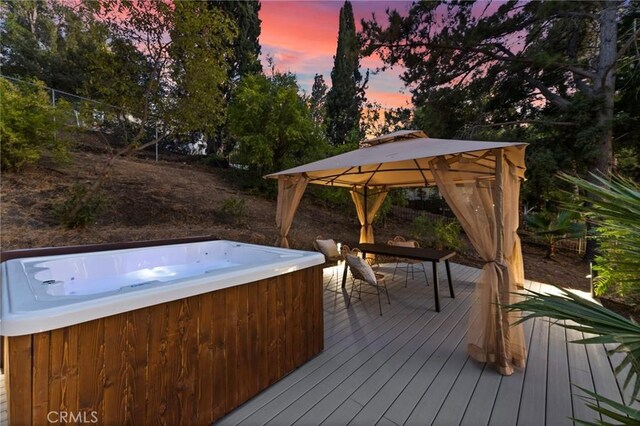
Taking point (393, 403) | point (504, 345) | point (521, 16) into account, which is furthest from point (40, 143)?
point (521, 16)

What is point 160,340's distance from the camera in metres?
1.71

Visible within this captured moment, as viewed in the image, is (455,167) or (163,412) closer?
(163,412)

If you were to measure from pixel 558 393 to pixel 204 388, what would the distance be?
2.57 m

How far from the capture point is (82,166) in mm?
7566

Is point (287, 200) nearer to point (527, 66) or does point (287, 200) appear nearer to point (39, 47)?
point (527, 66)

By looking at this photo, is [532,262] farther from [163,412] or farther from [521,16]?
[163,412]

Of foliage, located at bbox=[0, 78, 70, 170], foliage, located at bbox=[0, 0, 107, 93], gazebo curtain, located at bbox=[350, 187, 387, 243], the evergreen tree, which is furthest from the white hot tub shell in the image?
foliage, located at bbox=[0, 0, 107, 93]

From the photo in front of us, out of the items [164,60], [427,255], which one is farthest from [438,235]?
[164,60]

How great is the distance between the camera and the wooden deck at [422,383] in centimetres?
191

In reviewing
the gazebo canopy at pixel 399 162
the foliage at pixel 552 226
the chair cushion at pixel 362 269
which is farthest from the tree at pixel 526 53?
the chair cushion at pixel 362 269

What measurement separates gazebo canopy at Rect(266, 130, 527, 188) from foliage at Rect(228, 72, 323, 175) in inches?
158

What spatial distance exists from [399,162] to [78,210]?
5874 millimetres

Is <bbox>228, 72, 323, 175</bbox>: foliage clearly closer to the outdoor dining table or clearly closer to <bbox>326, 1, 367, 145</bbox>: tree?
<bbox>326, 1, 367, 145</bbox>: tree

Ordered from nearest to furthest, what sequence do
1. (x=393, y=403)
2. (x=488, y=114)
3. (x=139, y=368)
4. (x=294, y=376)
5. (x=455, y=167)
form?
(x=139, y=368)
(x=393, y=403)
(x=294, y=376)
(x=455, y=167)
(x=488, y=114)
